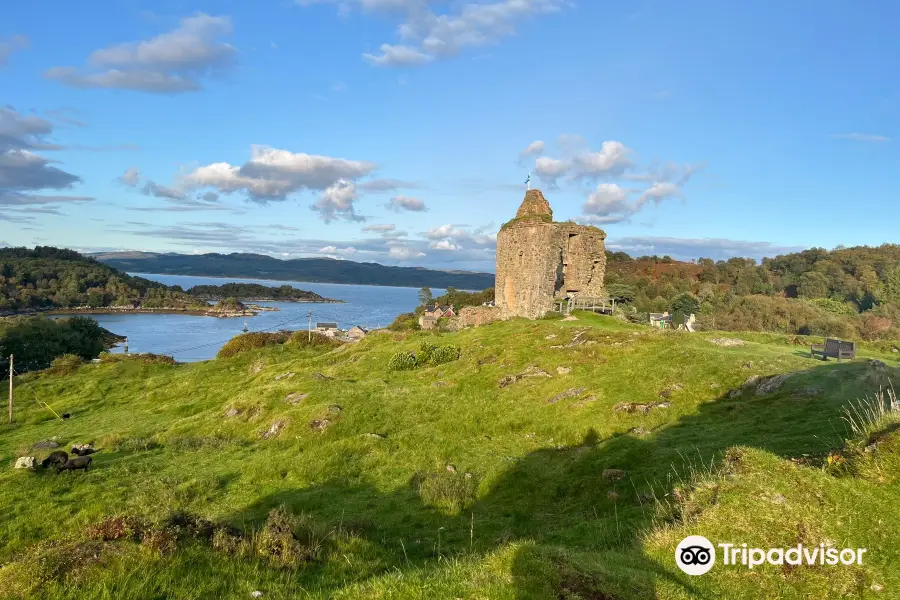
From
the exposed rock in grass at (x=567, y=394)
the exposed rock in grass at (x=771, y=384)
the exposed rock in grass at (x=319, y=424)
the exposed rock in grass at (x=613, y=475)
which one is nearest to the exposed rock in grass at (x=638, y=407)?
the exposed rock in grass at (x=567, y=394)

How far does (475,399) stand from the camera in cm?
2030

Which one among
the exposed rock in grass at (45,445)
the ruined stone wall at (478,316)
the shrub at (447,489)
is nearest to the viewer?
the shrub at (447,489)

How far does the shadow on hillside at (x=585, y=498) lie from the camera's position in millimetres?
7379

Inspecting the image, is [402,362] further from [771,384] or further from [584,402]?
[771,384]

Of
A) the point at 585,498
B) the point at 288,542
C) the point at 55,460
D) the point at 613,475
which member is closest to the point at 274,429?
the point at 55,460

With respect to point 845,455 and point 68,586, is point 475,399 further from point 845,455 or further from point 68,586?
point 68,586

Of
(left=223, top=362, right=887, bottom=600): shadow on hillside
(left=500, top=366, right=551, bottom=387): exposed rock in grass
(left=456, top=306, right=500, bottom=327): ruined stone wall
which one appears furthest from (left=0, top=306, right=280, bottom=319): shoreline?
(left=223, top=362, right=887, bottom=600): shadow on hillside

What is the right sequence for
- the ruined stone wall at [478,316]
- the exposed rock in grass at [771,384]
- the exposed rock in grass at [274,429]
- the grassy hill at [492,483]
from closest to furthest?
the grassy hill at [492,483], the exposed rock in grass at [771,384], the exposed rock in grass at [274,429], the ruined stone wall at [478,316]

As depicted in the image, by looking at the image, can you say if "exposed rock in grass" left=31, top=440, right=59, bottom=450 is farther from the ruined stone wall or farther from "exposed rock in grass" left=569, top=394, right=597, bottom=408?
the ruined stone wall

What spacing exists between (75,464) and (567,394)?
1796 centimetres

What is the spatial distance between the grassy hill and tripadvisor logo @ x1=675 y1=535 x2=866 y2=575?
0.13m

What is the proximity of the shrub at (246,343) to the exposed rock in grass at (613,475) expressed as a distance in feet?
144

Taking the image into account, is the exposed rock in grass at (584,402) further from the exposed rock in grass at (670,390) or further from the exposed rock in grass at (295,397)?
the exposed rock in grass at (295,397)

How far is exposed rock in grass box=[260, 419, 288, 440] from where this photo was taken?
19.6 m
